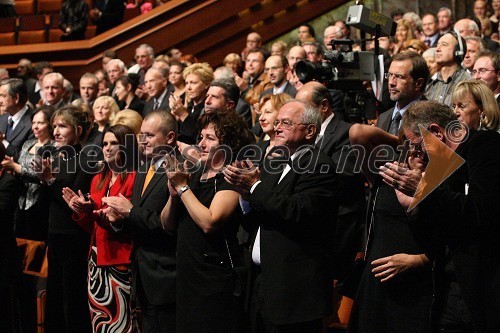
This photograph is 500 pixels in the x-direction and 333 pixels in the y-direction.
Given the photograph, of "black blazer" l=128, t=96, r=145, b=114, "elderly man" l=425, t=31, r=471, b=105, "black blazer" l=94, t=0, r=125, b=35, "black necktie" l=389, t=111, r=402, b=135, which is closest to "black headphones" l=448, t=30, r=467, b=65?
"elderly man" l=425, t=31, r=471, b=105

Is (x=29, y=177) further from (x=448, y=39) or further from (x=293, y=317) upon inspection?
(x=448, y=39)

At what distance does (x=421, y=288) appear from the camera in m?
3.72

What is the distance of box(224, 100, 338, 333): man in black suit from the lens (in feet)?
12.5

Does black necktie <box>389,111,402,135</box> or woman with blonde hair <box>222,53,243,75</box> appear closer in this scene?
black necktie <box>389,111,402,135</box>

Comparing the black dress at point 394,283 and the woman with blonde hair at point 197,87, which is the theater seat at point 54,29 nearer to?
the woman with blonde hair at point 197,87

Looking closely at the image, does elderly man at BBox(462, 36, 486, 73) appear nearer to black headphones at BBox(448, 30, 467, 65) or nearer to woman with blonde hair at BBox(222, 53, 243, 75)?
black headphones at BBox(448, 30, 467, 65)

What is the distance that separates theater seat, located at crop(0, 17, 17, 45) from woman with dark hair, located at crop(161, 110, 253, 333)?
9171 mm

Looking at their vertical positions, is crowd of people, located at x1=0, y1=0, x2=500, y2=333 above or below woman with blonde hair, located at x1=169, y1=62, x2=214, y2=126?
below

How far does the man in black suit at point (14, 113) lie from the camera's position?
280 inches

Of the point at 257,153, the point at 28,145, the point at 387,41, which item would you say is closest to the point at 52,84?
the point at 28,145

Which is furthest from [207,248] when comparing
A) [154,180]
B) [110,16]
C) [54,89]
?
[110,16]

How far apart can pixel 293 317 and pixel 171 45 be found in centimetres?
845

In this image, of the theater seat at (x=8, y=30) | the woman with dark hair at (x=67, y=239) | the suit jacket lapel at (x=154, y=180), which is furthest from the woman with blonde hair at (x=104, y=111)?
the theater seat at (x=8, y=30)

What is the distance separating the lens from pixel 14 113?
738cm
